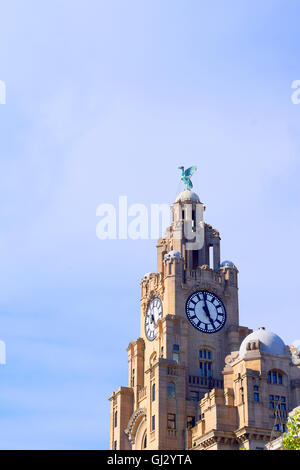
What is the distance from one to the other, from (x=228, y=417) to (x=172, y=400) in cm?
1037

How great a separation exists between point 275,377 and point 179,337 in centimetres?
1541

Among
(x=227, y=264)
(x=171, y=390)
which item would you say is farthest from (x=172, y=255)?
(x=171, y=390)

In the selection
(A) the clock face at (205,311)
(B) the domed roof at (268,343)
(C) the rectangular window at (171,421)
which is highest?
(A) the clock face at (205,311)

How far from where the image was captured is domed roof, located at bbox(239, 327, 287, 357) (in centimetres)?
10838

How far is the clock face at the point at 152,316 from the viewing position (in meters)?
125

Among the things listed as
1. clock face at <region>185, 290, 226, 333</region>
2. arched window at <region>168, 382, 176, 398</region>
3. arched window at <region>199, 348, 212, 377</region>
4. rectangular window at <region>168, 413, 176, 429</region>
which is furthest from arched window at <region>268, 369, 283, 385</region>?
clock face at <region>185, 290, 226, 333</region>

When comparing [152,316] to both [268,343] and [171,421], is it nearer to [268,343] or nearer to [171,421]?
[171,421]

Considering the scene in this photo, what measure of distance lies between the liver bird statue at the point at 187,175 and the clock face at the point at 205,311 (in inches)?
701

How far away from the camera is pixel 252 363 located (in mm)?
106625

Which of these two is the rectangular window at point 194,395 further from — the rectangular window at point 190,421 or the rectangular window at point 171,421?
the rectangular window at point 171,421

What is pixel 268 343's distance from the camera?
109 meters

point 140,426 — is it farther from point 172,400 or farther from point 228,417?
point 228,417

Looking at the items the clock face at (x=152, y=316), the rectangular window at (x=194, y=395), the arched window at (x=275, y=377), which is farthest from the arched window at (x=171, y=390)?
the arched window at (x=275, y=377)
